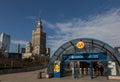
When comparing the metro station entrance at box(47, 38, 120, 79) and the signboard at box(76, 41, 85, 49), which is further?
the signboard at box(76, 41, 85, 49)

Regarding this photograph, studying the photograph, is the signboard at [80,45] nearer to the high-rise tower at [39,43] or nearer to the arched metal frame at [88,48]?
the arched metal frame at [88,48]

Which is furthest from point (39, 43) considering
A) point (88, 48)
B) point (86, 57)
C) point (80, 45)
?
point (80, 45)

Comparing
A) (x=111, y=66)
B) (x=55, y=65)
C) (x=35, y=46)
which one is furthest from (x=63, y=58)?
(x=35, y=46)

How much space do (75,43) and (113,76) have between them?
8.45 m

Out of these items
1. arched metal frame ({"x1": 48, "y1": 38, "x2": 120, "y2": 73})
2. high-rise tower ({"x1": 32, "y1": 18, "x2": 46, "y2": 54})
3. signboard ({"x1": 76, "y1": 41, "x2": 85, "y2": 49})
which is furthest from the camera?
high-rise tower ({"x1": 32, "y1": 18, "x2": 46, "y2": 54})

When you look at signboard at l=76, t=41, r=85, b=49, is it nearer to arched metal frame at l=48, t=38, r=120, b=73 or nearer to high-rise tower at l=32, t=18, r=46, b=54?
arched metal frame at l=48, t=38, r=120, b=73

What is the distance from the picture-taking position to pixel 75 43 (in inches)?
1083

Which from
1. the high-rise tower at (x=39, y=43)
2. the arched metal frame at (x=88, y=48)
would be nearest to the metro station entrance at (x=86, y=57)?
the arched metal frame at (x=88, y=48)

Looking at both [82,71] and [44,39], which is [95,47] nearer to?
[82,71]

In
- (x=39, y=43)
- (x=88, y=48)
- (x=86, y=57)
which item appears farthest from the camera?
(x=39, y=43)

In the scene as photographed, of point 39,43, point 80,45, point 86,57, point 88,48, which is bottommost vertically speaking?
point 86,57

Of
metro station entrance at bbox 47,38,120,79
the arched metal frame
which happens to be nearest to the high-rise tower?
the arched metal frame

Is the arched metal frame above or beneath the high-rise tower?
beneath

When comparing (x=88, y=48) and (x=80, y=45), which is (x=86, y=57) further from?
(x=88, y=48)
